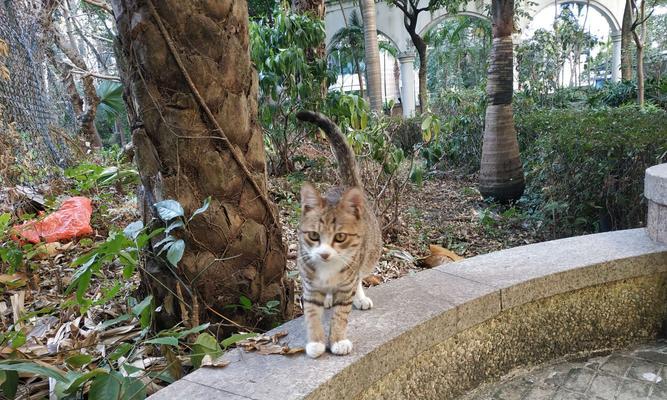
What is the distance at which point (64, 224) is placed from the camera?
3.70m

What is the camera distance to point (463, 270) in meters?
2.98

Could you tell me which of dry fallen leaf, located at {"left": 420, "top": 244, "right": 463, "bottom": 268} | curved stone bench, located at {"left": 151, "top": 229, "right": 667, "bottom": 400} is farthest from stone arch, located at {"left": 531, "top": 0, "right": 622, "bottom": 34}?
curved stone bench, located at {"left": 151, "top": 229, "right": 667, "bottom": 400}

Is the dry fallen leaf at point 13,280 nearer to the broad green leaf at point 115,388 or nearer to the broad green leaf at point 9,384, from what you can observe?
the broad green leaf at point 9,384

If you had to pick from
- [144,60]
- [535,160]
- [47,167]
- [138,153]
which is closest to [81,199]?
[47,167]

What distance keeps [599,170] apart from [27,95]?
18.1ft

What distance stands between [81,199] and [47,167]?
111cm

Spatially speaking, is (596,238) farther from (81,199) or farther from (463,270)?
(81,199)

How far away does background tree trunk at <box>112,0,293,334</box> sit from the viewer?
89.8 inches

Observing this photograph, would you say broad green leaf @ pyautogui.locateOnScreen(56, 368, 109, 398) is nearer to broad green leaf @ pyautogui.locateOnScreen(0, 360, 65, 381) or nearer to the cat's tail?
broad green leaf @ pyautogui.locateOnScreen(0, 360, 65, 381)

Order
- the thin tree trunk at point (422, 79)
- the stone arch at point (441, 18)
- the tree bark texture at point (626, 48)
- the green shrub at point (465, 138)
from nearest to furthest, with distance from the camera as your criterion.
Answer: the green shrub at point (465, 138) < the thin tree trunk at point (422, 79) < the tree bark texture at point (626, 48) < the stone arch at point (441, 18)

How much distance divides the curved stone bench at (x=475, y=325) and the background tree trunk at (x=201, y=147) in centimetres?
46

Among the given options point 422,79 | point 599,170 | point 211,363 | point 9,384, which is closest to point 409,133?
point 422,79

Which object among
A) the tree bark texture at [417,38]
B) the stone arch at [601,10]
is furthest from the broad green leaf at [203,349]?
the stone arch at [601,10]

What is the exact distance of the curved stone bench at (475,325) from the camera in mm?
1979
